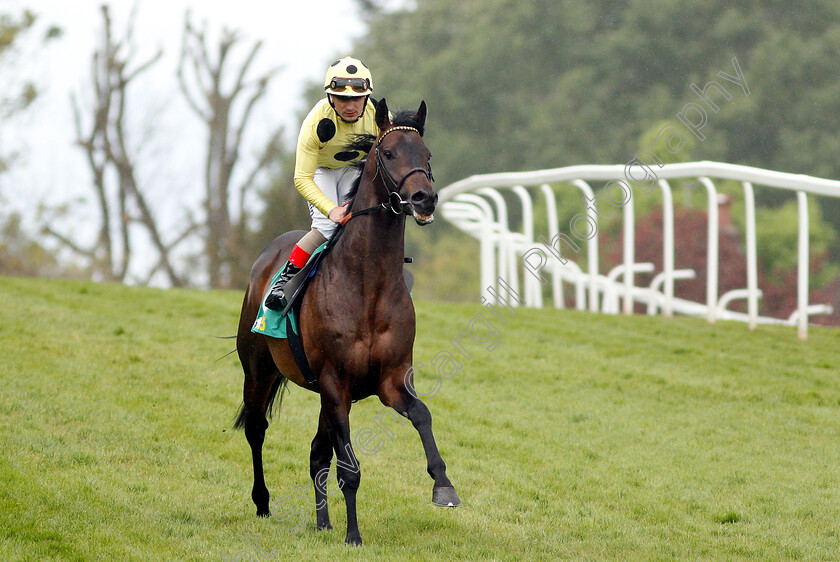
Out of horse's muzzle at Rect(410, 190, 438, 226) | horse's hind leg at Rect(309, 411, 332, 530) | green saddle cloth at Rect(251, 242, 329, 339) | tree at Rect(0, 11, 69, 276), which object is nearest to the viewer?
horse's muzzle at Rect(410, 190, 438, 226)

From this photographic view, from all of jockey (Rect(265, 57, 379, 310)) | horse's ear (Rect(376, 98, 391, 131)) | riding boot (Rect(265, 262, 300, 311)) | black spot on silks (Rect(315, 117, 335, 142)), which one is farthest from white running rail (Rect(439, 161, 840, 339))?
horse's ear (Rect(376, 98, 391, 131))

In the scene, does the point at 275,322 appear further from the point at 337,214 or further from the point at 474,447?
the point at 474,447

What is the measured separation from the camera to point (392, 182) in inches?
189

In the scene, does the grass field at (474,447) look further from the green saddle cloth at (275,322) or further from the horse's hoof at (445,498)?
the green saddle cloth at (275,322)

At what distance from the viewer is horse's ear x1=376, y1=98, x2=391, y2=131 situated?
16.2 ft

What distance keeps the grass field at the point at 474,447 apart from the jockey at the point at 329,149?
1.53 metres

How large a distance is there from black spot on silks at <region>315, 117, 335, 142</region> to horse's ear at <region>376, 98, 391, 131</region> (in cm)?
46

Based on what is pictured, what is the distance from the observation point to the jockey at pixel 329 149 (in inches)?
206

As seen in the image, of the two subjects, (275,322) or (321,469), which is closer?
(275,322)

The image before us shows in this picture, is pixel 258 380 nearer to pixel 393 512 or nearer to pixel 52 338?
pixel 393 512

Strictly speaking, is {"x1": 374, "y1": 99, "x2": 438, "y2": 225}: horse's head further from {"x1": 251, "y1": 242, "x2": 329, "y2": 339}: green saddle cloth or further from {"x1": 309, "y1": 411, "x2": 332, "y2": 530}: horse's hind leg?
{"x1": 309, "y1": 411, "x2": 332, "y2": 530}: horse's hind leg

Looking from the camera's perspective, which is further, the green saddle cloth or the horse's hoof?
the green saddle cloth

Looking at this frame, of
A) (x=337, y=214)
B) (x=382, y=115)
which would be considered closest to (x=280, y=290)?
(x=337, y=214)

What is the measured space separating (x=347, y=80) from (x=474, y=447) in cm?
349
